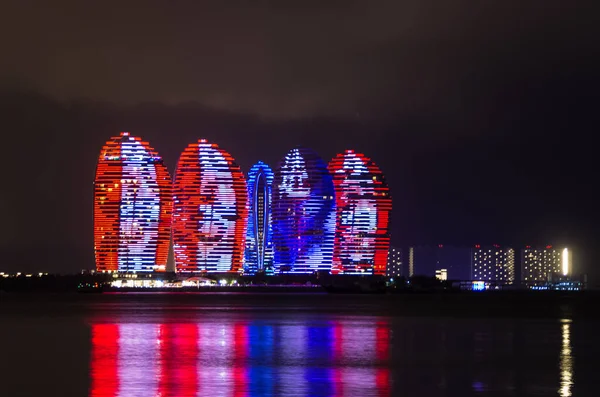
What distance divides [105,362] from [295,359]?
8.24m

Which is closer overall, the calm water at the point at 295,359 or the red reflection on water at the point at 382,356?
the calm water at the point at 295,359

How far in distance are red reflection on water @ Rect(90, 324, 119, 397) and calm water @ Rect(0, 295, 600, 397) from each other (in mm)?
50

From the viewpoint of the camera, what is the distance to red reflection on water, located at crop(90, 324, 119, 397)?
36.0 metres

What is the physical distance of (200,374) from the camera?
40.5 m

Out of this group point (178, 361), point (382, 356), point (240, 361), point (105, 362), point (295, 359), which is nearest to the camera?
point (105, 362)

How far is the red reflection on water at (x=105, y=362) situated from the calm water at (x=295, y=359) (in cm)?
5

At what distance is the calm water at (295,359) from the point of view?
36.7 m

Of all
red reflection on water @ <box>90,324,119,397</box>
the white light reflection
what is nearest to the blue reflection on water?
red reflection on water @ <box>90,324,119,397</box>

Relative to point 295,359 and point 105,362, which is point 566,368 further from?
point 105,362

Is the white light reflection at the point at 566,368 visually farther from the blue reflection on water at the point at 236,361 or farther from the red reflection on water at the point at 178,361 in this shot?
the red reflection on water at the point at 178,361

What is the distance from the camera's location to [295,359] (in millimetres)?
47062

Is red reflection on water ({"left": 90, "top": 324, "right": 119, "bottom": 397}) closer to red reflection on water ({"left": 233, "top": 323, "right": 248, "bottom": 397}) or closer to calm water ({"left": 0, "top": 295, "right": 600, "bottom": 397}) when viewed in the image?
calm water ({"left": 0, "top": 295, "right": 600, "bottom": 397})

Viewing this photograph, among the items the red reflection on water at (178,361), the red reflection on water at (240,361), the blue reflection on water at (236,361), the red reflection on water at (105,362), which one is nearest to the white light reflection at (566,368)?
the blue reflection on water at (236,361)

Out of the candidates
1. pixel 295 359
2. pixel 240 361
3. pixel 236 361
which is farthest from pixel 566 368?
pixel 236 361
